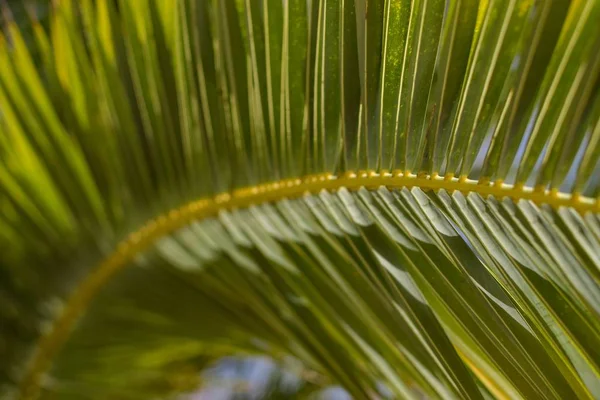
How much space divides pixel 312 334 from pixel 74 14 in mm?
554

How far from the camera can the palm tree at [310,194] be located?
1.63ft

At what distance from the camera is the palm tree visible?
0.50 meters

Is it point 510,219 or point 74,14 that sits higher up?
point 74,14

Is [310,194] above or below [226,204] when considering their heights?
below

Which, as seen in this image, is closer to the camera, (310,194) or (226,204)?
(310,194)

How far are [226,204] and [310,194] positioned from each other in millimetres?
188

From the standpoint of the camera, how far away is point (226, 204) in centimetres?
88

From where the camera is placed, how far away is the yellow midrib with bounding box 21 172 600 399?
517 millimetres

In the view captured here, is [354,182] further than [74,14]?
No

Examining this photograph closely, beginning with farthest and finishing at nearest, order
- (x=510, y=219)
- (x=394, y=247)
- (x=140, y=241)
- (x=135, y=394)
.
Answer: (x=135, y=394) → (x=140, y=241) → (x=394, y=247) → (x=510, y=219)

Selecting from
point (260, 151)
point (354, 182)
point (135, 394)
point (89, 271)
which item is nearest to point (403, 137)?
point (354, 182)

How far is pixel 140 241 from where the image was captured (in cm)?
102

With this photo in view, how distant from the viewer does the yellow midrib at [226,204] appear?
0.52m

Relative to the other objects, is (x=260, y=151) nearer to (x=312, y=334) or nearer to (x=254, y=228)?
(x=254, y=228)
